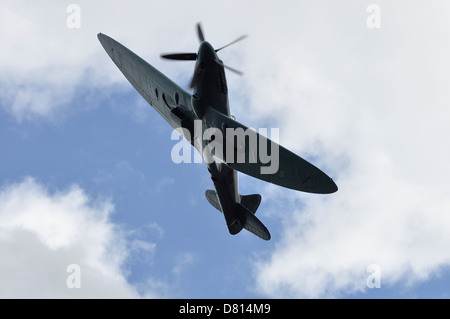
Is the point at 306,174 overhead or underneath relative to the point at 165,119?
underneath

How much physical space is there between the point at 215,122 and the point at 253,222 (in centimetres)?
934

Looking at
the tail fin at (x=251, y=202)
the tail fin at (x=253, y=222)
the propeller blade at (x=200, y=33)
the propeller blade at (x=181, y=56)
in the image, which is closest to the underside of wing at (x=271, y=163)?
the propeller blade at (x=181, y=56)

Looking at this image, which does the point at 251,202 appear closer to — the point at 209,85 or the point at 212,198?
the point at 212,198

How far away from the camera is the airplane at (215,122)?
66.1 ft

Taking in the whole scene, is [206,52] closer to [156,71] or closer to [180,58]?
[180,58]

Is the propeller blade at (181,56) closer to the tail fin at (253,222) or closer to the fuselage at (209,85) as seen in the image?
the fuselage at (209,85)

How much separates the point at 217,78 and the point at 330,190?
8.87 metres

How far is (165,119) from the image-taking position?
1148 inches

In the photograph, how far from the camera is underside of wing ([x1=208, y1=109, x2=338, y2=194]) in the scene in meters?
19.4

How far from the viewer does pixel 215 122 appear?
22500mm

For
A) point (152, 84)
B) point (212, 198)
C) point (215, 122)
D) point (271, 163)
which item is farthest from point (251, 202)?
point (152, 84)

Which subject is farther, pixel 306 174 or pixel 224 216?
pixel 224 216

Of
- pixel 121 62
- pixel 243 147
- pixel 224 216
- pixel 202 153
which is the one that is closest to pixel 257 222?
pixel 224 216

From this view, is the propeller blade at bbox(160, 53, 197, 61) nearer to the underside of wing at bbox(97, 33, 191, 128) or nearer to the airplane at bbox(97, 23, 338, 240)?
the airplane at bbox(97, 23, 338, 240)
